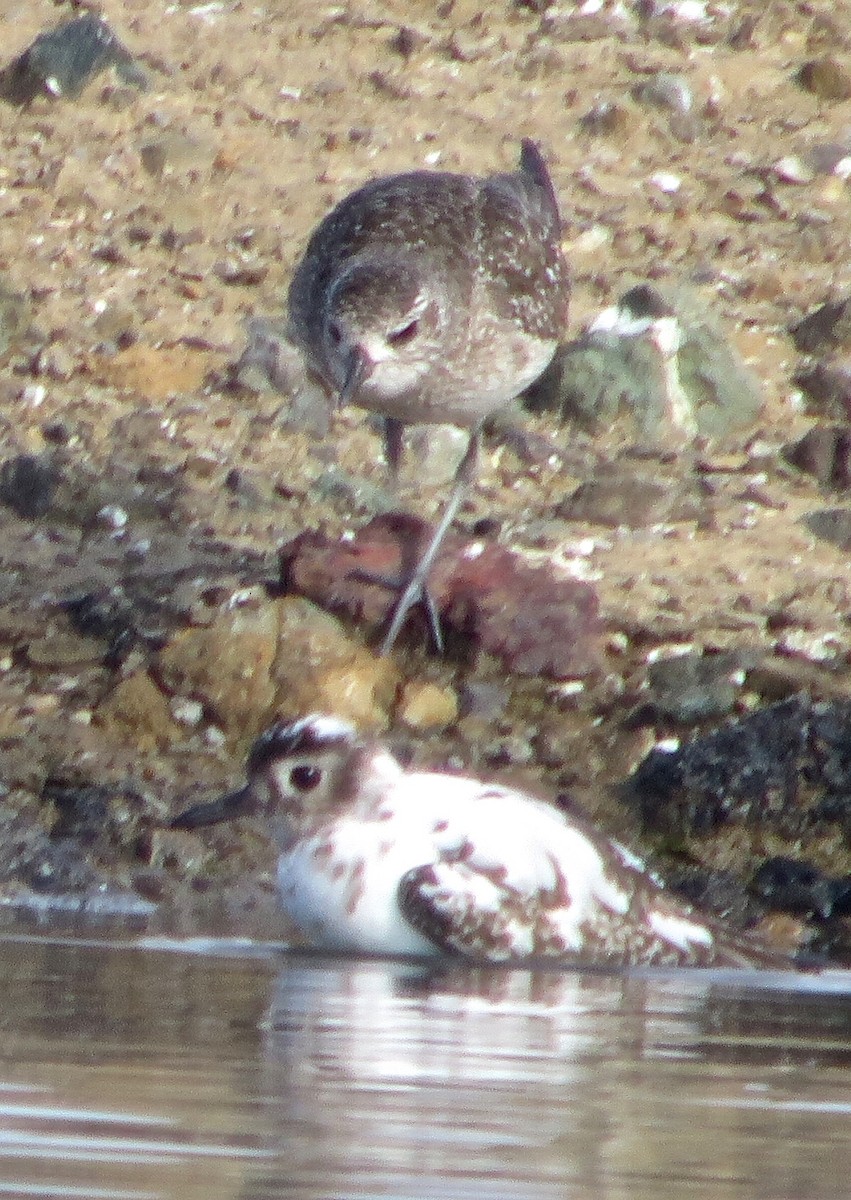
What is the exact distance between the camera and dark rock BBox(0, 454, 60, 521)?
1048 centimetres

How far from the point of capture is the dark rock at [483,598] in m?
9.30

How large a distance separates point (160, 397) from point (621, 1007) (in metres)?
5.67

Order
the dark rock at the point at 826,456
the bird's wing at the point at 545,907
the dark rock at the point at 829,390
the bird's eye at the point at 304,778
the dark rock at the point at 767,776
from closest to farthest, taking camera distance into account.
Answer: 1. the bird's wing at the point at 545,907
2. the bird's eye at the point at 304,778
3. the dark rock at the point at 767,776
4. the dark rock at the point at 826,456
5. the dark rock at the point at 829,390

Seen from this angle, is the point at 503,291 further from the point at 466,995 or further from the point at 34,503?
the point at 466,995

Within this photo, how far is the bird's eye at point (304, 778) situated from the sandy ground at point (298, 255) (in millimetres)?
772

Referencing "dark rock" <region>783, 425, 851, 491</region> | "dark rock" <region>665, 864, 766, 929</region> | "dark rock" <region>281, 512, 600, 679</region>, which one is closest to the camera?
"dark rock" <region>665, 864, 766, 929</region>

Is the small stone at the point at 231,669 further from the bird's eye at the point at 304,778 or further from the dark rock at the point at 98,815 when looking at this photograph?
the bird's eye at the point at 304,778

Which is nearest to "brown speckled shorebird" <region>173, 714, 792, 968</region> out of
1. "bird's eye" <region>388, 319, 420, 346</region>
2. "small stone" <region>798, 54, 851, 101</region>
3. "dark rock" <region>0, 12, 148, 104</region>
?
"bird's eye" <region>388, 319, 420, 346</region>

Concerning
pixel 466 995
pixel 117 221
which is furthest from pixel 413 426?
→ pixel 466 995

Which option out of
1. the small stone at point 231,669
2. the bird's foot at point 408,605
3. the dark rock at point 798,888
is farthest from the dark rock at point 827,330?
the dark rock at point 798,888

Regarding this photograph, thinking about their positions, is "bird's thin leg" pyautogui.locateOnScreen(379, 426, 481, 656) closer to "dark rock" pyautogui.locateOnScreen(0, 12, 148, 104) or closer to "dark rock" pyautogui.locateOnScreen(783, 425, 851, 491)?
"dark rock" pyautogui.locateOnScreen(783, 425, 851, 491)

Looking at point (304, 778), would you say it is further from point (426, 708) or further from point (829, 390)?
point (829, 390)

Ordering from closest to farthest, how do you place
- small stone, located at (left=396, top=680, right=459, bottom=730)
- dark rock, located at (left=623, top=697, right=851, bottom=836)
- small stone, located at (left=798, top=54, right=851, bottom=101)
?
dark rock, located at (left=623, top=697, right=851, bottom=836) < small stone, located at (left=396, top=680, right=459, bottom=730) < small stone, located at (left=798, top=54, right=851, bottom=101)

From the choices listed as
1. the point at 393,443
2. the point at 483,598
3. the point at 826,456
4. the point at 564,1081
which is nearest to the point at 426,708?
the point at 483,598
